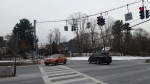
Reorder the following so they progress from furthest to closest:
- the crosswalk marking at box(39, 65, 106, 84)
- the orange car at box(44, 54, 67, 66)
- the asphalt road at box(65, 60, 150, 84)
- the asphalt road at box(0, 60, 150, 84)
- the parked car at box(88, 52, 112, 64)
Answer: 1. the parked car at box(88, 52, 112, 64)
2. the orange car at box(44, 54, 67, 66)
3. the asphalt road at box(65, 60, 150, 84)
4. the asphalt road at box(0, 60, 150, 84)
5. the crosswalk marking at box(39, 65, 106, 84)

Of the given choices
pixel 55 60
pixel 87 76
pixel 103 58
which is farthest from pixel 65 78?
pixel 103 58

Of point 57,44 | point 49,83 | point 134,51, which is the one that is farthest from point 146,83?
point 57,44

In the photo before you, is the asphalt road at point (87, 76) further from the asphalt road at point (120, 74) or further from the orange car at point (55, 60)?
the orange car at point (55, 60)

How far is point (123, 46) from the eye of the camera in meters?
99.8

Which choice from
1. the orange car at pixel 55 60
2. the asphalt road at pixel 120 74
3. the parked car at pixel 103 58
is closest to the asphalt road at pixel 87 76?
the asphalt road at pixel 120 74

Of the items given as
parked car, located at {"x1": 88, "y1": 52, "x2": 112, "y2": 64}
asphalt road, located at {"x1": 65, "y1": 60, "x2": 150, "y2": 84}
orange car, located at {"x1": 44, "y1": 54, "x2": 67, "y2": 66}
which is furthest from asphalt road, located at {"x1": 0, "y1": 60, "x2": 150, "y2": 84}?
parked car, located at {"x1": 88, "y1": 52, "x2": 112, "y2": 64}

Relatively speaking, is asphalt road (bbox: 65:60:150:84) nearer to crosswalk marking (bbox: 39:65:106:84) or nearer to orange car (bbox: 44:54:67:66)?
→ crosswalk marking (bbox: 39:65:106:84)

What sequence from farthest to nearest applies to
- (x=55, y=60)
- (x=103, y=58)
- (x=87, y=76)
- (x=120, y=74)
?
(x=103, y=58)
(x=55, y=60)
(x=120, y=74)
(x=87, y=76)

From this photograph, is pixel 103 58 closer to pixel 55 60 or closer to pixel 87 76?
pixel 55 60

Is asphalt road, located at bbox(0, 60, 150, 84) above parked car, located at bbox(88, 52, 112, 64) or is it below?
below

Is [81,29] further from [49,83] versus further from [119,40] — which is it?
[49,83]

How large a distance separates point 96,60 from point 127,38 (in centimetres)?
6522

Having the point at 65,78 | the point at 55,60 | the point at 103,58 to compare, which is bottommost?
the point at 65,78

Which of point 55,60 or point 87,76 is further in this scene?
point 55,60
